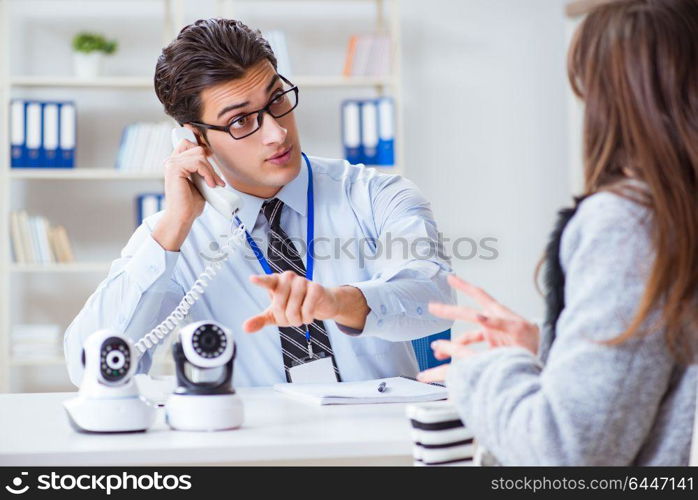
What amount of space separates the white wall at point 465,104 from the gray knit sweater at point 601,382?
3.39 meters

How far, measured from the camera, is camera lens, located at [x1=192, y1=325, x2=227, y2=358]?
3.92 feet

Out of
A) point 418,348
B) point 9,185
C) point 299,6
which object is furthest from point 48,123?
point 418,348

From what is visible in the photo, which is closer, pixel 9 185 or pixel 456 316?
pixel 456 316

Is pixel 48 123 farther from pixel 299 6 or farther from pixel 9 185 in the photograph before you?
pixel 299 6

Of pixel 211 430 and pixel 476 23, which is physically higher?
pixel 476 23

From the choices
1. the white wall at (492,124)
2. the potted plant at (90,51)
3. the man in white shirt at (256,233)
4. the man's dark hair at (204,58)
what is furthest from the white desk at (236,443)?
the white wall at (492,124)

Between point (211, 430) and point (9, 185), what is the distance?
309 cm

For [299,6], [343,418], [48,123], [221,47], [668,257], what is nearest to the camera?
[668,257]

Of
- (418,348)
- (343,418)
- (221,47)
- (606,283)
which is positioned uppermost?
(221,47)

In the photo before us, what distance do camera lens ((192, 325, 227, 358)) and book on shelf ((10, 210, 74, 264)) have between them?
2917mm

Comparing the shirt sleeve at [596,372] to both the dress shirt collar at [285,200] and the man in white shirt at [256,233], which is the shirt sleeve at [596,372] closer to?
the man in white shirt at [256,233]

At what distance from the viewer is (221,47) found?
196cm

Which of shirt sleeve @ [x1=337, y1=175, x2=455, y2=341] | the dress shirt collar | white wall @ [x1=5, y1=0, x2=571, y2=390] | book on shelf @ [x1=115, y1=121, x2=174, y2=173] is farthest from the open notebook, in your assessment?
white wall @ [x1=5, y1=0, x2=571, y2=390]

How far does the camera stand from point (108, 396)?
3.92 ft
